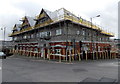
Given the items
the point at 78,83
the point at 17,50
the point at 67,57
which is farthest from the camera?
the point at 17,50

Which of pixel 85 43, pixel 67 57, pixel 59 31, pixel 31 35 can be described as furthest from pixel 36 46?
pixel 85 43

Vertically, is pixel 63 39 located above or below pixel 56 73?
above

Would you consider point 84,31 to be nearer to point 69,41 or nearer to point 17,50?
point 69,41

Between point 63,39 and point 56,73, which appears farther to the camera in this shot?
point 63,39

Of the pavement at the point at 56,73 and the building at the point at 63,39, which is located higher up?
the building at the point at 63,39

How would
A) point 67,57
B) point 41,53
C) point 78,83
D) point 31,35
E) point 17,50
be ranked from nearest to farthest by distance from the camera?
1. point 78,83
2. point 67,57
3. point 41,53
4. point 31,35
5. point 17,50

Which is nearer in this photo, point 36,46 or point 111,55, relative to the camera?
point 36,46

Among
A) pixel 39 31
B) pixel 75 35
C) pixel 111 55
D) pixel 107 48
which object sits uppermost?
pixel 39 31

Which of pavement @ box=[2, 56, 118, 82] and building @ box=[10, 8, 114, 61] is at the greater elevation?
building @ box=[10, 8, 114, 61]

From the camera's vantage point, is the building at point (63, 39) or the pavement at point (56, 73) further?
the building at point (63, 39)

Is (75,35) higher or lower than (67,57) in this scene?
higher

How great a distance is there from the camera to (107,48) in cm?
3262

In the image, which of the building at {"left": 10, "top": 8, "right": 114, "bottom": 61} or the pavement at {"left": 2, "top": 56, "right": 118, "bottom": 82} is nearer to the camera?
the pavement at {"left": 2, "top": 56, "right": 118, "bottom": 82}

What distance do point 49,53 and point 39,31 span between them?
8.54 metres
